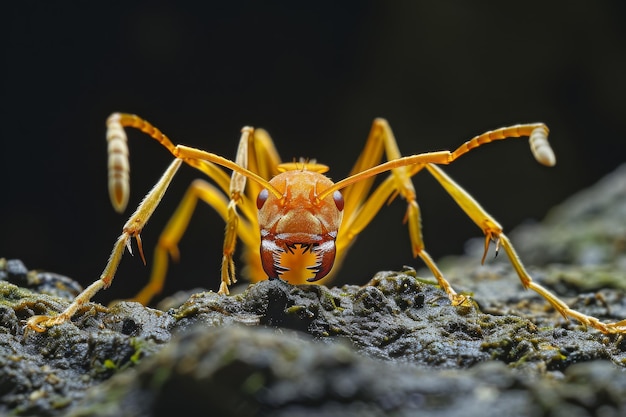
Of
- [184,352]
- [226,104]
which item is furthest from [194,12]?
[184,352]

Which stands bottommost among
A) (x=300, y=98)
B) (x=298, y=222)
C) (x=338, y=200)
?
(x=298, y=222)

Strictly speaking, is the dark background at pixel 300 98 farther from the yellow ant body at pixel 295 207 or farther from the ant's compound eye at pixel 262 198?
the ant's compound eye at pixel 262 198

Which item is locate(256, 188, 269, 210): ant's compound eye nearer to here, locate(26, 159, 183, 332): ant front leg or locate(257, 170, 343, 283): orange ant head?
locate(257, 170, 343, 283): orange ant head

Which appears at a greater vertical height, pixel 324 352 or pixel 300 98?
pixel 300 98

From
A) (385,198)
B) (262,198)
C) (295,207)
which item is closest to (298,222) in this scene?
(295,207)

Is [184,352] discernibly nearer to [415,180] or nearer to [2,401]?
[2,401]

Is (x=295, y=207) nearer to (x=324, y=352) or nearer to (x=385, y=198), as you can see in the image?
(x=385, y=198)

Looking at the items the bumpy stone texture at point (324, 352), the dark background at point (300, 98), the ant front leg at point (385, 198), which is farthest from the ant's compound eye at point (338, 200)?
the dark background at point (300, 98)
